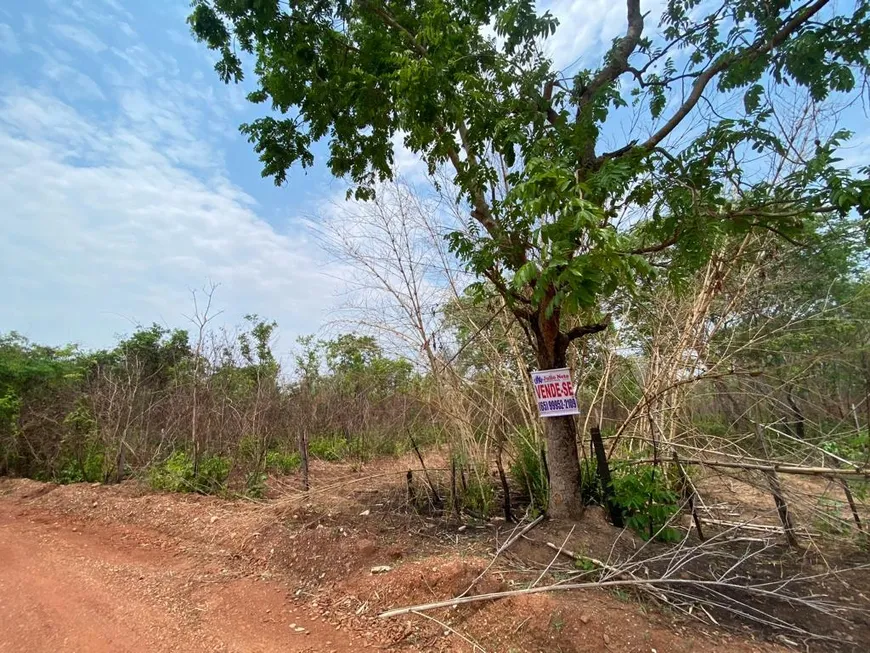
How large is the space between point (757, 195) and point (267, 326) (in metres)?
11.8

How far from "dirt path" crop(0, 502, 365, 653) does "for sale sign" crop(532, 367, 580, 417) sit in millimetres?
2065

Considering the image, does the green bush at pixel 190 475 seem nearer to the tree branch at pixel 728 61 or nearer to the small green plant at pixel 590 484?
the small green plant at pixel 590 484

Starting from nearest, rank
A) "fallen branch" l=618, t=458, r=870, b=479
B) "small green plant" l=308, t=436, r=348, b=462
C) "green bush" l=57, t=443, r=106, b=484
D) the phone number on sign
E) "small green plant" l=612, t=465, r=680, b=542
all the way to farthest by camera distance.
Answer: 1. "fallen branch" l=618, t=458, r=870, b=479
2. "small green plant" l=612, t=465, r=680, b=542
3. the phone number on sign
4. "green bush" l=57, t=443, r=106, b=484
5. "small green plant" l=308, t=436, r=348, b=462

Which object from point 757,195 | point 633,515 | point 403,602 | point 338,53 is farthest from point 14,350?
point 757,195

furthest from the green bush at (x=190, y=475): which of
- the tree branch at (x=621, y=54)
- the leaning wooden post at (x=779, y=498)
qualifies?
the tree branch at (x=621, y=54)

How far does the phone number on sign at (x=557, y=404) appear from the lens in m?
3.40

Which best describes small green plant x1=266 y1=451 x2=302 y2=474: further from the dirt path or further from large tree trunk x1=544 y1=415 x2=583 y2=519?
large tree trunk x1=544 y1=415 x2=583 y2=519

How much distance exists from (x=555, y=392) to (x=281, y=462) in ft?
17.7

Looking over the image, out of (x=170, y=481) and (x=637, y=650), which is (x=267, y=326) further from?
(x=637, y=650)

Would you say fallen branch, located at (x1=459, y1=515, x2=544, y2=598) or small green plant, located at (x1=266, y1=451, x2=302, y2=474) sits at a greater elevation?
small green plant, located at (x1=266, y1=451, x2=302, y2=474)

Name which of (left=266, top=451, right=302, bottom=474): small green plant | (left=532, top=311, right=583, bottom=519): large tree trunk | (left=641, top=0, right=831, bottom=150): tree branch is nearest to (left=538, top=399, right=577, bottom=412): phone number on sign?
(left=532, top=311, right=583, bottom=519): large tree trunk

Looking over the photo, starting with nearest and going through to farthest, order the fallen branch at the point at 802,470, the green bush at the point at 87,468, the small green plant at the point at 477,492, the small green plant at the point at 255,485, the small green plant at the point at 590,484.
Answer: the fallen branch at the point at 802,470 < the small green plant at the point at 590,484 < the small green plant at the point at 477,492 < the small green plant at the point at 255,485 < the green bush at the point at 87,468

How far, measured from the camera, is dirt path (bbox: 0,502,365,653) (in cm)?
243

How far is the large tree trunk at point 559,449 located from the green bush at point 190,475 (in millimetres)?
4119
